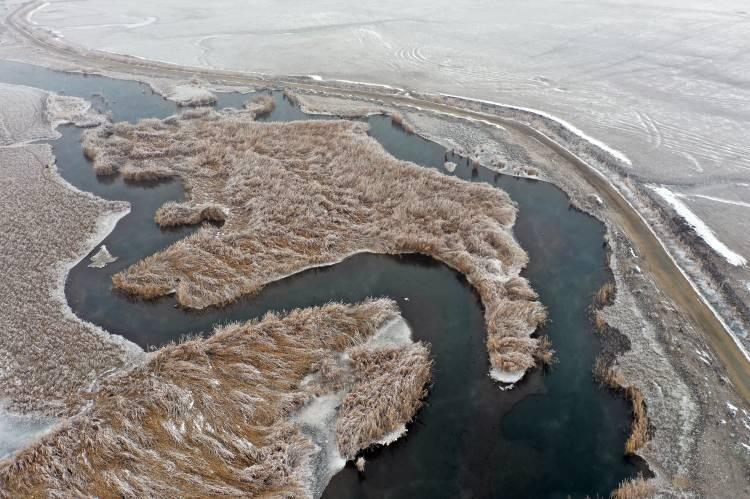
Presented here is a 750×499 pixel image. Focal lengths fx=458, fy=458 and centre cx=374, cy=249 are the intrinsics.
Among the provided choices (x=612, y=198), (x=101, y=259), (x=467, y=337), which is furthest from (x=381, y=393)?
(x=612, y=198)

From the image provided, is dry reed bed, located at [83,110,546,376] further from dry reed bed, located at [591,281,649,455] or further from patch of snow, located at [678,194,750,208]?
patch of snow, located at [678,194,750,208]

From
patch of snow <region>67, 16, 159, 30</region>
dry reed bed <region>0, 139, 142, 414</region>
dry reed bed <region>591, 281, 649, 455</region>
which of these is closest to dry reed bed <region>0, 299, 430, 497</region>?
dry reed bed <region>0, 139, 142, 414</region>

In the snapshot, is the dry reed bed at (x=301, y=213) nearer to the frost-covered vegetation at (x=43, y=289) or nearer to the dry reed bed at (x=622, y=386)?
the dry reed bed at (x=622, y=386)

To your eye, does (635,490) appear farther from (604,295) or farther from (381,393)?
(604,295)

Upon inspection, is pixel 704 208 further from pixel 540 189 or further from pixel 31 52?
pixel 31 52

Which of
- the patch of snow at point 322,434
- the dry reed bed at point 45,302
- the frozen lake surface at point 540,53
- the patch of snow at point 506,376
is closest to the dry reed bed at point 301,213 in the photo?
the patch of snow at point 506,376

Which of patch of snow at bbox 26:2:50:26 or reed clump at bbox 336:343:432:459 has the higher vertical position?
reed clump at bbox 336:343:432:459
